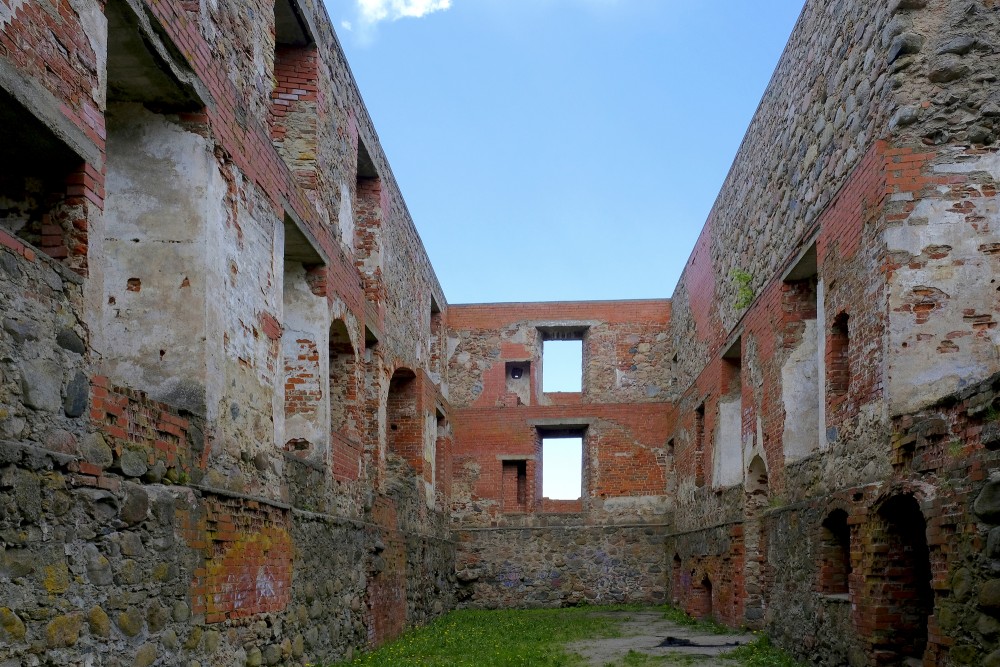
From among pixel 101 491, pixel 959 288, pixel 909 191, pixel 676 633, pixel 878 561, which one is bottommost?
pixel 676 633

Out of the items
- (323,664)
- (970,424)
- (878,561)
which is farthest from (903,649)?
(323,664)

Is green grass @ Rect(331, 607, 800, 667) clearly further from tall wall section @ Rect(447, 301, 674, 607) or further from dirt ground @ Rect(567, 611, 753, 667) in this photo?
tall wall section @ Rect(447, 301, 674, 607)

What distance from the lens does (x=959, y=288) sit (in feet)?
23.4

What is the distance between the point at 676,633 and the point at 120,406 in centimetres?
992

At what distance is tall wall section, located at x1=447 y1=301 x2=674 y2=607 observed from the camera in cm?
1948

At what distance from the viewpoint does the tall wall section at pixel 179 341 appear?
422 cm

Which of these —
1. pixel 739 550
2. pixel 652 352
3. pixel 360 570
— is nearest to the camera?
pixel 360 570

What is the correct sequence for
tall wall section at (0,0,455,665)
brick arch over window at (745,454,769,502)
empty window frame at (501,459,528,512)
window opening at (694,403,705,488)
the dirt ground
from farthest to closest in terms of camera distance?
empty window frame at (501,459,528,512) → window opening at (694,403,705,488) → brick arch over window at (745,454,769,502) → the dirt ground → tall wall section at (0,0,455,665)

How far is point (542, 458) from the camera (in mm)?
20922

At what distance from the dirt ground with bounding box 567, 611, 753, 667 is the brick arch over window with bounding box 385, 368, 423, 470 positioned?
4.45 meters

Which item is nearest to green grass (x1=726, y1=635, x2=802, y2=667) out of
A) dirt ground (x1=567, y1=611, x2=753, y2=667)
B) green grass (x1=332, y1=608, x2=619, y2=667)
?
dirt ground (x1=567, y1=611, x2=753, y2=667)

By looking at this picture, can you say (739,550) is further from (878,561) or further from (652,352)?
(652,352)

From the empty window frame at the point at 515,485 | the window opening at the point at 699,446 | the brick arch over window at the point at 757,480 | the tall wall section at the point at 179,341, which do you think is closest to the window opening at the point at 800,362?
Answer: the brick arch over window at the point at 757,480

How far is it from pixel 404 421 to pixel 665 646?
6.16 metres
